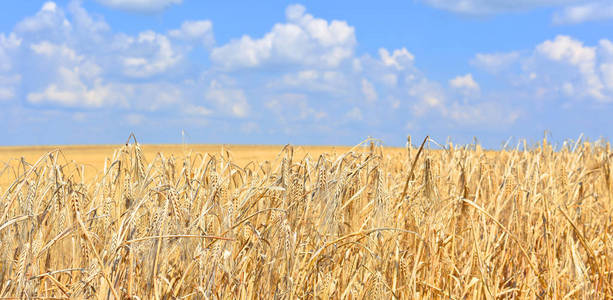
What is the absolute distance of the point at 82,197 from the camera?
304cm

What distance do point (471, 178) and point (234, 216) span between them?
3366 millimetres

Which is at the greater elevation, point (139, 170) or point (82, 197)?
point (139, 170)

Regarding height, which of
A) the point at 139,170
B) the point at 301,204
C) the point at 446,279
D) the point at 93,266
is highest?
the point at 139,170

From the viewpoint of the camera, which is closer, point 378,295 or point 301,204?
point 378,295

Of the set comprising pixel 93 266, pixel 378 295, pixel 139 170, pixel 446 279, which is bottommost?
pixel 446 279

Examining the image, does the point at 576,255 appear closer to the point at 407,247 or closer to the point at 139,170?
the point at 407,247

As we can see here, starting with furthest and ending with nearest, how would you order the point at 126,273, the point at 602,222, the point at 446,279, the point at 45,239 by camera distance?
the point at 602,222, the point at 446,279, the point at 45,239, the point at 126,273

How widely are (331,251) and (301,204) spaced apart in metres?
0.24

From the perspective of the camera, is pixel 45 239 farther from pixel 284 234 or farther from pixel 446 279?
pixel 446 279

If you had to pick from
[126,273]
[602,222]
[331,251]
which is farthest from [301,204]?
[602,222]

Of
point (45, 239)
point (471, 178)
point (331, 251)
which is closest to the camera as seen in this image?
point (331, 251)

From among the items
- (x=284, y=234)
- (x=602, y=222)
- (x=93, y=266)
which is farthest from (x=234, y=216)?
(x=602, y=222)

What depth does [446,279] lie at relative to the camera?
2.74 metres

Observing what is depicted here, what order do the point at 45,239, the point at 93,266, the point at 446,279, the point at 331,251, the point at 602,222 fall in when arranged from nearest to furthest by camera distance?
the point at 93,266
the point at 331,251
the point at 45,239
the point at 446,279
the point at 602,222
